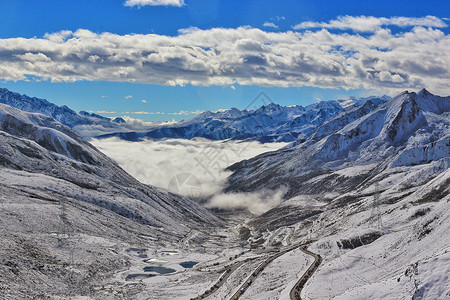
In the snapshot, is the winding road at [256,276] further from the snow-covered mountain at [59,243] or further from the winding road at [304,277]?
the snow-covered mountain at [59,243]

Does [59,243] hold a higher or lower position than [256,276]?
higher

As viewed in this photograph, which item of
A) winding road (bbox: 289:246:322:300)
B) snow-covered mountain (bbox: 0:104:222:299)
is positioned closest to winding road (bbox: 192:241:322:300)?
winding road (bbox: 289:246:322:300)

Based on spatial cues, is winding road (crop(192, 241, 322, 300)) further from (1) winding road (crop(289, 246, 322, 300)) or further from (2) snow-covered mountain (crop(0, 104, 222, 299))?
(2) snow-covered mountain (crop(0, 104, 222, 299))

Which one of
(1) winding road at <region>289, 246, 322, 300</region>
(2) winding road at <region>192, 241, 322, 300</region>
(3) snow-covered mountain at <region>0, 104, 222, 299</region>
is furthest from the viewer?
(3) snow-covered mountain at <region>0, 104, 222, 299</region>

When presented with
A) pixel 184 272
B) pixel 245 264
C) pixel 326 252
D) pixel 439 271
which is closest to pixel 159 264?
pixel 184 272

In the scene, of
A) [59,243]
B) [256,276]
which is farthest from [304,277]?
[59,243]

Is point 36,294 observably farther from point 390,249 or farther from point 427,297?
point 390,249

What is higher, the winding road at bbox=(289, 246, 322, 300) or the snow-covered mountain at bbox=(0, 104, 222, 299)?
the snow-covered mountain at bbox=(0, 104, 222, 299)

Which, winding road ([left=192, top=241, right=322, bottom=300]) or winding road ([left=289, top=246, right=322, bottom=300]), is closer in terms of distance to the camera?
winding road ([left=289, top=246, right=322, bottom=300])

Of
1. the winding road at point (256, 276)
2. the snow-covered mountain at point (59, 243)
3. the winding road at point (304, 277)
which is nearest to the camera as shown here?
the winding road at point (304, 277)

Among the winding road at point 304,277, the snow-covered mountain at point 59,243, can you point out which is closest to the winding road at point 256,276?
the winding road at point 304,277

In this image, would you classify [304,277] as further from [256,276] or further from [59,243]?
[59,243]

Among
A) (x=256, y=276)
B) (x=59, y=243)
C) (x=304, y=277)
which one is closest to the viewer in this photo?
(x=304, y=277)
